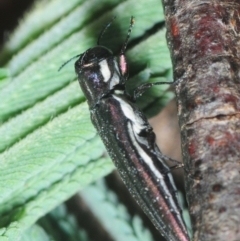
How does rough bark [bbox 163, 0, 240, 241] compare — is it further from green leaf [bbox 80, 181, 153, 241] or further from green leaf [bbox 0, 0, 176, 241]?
green leaf [bbox 80, 181, 153, 241]

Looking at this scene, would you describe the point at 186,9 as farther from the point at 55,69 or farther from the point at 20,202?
the point at 20,202

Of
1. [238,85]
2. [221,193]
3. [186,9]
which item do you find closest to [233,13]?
[186,9]

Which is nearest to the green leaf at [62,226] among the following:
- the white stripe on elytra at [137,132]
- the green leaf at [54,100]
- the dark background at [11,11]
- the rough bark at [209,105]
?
the green leaf at [54,100]

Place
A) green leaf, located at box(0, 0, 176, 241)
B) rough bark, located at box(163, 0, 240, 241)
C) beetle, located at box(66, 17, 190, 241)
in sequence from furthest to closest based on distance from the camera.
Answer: green leaf, located at box(0, 0, 176, 241) → beetle, located at box(66, 17, 190, 241) → rough bark, located at box(163, 0, 240, 241)

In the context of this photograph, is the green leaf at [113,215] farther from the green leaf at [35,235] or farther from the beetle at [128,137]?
the green leaf at [35,235]

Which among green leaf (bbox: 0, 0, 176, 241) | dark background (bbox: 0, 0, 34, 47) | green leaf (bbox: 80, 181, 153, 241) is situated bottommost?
green leaf (bbox: 80, 181, 153, 241)

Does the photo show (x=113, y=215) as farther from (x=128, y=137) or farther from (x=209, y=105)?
(x=209, y=105)

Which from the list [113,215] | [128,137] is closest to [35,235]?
[113,215]

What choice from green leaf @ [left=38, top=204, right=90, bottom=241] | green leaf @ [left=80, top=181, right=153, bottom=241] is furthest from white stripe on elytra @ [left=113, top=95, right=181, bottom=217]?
green leaf @ [left=38, top=204, right=90, bottom=241]
